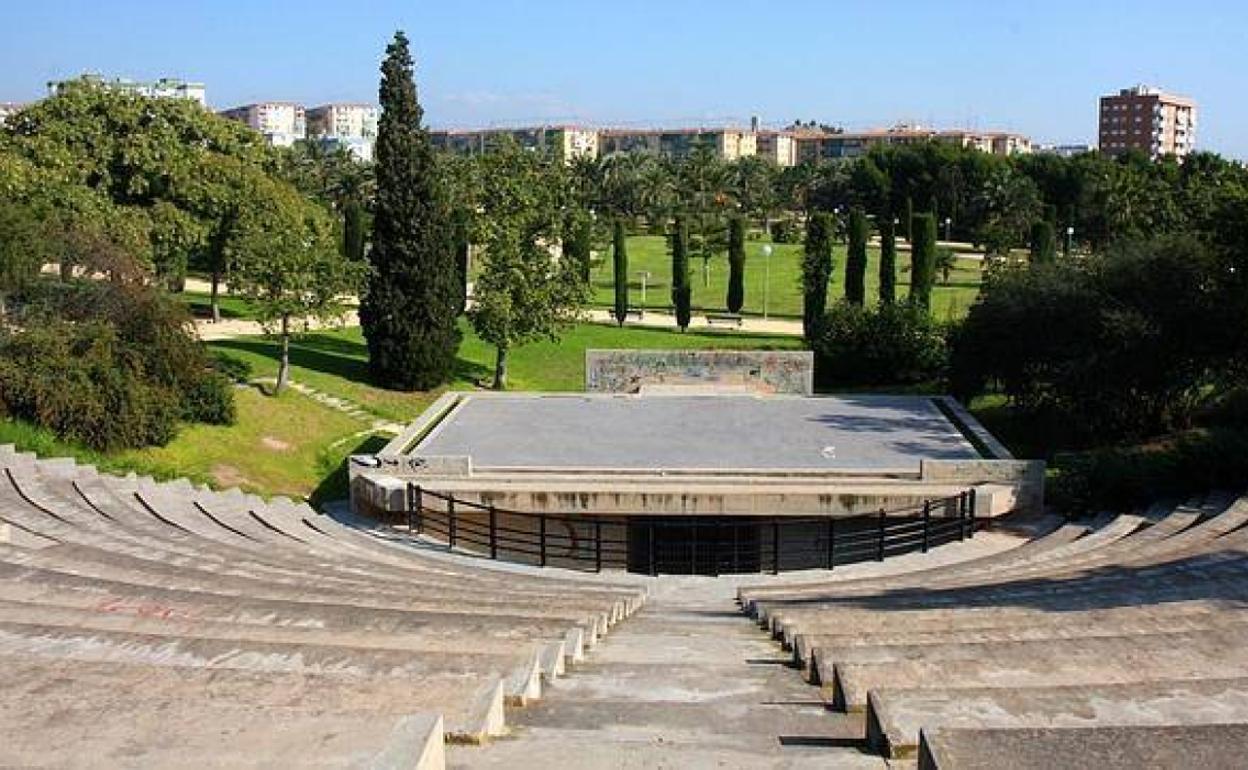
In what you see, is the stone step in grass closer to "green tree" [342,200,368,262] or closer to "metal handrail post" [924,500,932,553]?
"metal handrail post" [924,500,932,553]

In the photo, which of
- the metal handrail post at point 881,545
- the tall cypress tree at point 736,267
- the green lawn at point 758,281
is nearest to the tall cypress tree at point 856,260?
the green lawn at point 758,281

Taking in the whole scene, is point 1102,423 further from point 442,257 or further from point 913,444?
point 442,257

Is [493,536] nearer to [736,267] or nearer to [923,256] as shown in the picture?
[923,256]

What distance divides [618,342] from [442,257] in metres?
11.3

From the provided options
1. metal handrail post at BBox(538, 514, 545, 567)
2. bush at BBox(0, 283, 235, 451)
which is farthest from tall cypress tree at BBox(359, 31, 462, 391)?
metal handrail post at BBox(538, 514, 545, 567)

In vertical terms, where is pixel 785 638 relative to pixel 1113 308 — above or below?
below

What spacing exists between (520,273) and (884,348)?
37.5ft

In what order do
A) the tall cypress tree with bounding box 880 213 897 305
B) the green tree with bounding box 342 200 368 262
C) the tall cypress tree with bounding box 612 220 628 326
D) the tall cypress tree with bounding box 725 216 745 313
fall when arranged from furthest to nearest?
1. the green tree with bounding box 342 200 368 262
2. the tall cypress tree with bounding box 725 216 745 313
3. the tall cypress tree with bounding box 612 220 628 326
4. the tall cypress tree with bounding box 880 213 897 305

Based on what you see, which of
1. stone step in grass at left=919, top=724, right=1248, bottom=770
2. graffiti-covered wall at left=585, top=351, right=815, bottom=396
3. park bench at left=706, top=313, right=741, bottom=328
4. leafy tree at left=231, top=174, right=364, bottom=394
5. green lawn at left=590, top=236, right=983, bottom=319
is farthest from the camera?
green lawn at left=590, top=236, right=983, bottom=319

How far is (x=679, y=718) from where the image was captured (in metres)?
7.27

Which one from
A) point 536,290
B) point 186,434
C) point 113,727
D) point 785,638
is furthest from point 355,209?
point 113,727

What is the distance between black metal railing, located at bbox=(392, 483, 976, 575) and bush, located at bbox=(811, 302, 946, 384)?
17.1m

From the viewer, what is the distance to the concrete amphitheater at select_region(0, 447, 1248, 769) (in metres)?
5.40

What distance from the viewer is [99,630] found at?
8.51 m
